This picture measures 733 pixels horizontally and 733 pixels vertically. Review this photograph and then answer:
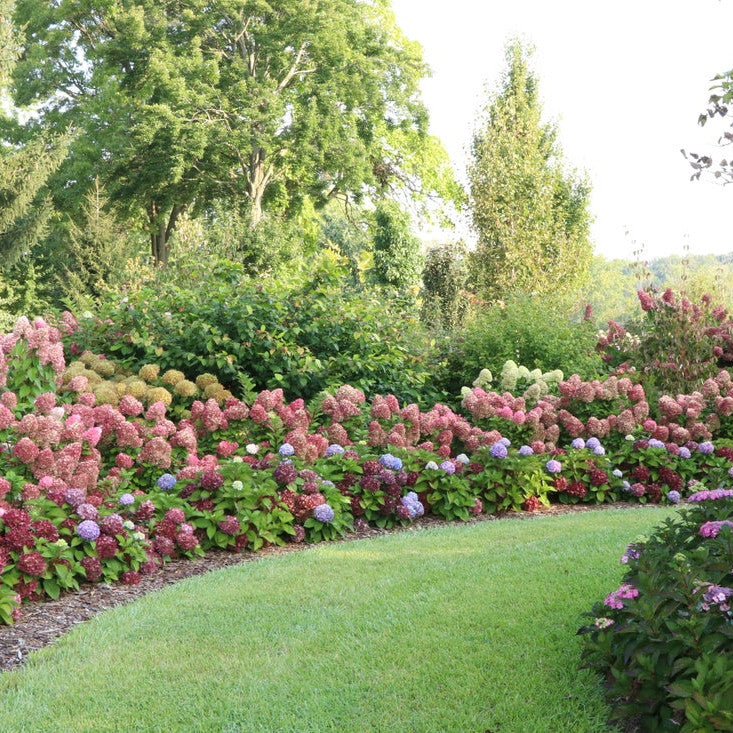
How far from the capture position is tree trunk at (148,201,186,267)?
90.6ft

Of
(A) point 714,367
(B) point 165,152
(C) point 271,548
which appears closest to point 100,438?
(C) point 271,548

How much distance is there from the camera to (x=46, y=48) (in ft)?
83.7

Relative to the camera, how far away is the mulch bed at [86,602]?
3.61 metres

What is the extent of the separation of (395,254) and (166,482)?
16.7 metres

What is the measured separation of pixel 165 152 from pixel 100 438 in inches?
750

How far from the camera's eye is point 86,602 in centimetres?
417

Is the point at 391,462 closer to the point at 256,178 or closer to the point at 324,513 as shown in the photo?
the point at 324,513

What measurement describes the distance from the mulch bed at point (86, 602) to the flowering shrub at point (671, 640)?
242cm

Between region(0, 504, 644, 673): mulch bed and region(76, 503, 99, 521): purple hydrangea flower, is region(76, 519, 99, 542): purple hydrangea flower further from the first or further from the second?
region(0, 504, 644, 673): mulch bed

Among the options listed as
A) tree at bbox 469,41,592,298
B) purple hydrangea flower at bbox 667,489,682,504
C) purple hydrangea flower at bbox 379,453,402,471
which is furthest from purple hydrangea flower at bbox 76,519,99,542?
tree at bbox 469,41,592,298

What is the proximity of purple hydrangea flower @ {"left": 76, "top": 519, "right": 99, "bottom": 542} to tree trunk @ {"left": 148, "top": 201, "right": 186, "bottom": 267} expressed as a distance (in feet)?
77.9

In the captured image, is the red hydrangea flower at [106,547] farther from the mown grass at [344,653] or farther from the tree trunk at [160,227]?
the tree trunk at [160,227]

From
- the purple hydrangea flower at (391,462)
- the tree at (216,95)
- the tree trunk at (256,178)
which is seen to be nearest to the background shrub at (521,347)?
the purple hydrangea flower at (391,462)

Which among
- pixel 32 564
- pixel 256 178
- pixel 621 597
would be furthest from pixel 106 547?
pixel 256 178
